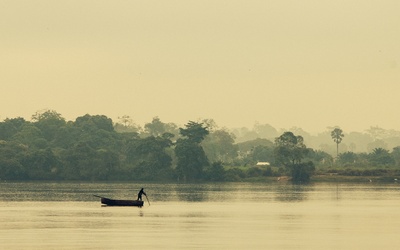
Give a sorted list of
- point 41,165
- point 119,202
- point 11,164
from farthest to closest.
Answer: point 41,165 → point 11,164 → point 119,202

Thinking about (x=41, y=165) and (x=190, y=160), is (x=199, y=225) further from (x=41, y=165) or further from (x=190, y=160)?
(x=41, y=165)

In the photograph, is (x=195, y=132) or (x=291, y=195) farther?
(x=195, y=132)

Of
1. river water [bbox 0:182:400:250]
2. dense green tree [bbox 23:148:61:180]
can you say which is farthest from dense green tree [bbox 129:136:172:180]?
river water [bbox 0:182:400:250]

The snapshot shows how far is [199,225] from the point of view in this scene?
62.3 m

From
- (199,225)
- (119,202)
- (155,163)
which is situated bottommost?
(199,225)

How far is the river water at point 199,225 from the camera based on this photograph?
163 feet

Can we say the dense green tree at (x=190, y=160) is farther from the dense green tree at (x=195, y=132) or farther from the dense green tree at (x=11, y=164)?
the dense green tree at (x=11, y=164)

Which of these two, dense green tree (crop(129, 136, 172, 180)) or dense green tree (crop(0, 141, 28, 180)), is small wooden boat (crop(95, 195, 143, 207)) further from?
dense green tree (crop(129, 136, 172, 180))

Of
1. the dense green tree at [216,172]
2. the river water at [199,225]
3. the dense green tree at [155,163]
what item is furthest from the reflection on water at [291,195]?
the dense green tree at [155,163]

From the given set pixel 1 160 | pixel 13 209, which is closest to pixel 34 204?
pixel 13 209

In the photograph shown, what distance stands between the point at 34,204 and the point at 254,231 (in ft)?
114

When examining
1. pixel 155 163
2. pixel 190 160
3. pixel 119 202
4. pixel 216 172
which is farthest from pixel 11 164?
pixel 119 202

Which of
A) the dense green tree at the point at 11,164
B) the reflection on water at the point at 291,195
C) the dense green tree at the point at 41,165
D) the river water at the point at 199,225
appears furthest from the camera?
the dense green tree at the point at 41,165

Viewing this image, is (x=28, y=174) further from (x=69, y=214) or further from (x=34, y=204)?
(x=69, y=214)
